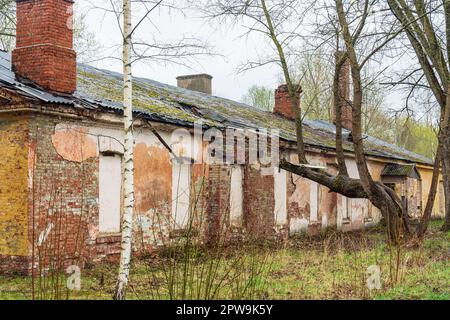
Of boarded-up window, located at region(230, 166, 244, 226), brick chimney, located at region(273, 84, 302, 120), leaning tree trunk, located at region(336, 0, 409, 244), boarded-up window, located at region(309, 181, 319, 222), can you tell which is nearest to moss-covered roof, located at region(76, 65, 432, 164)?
brick chimney, located at region(273, 84, 302, 120)

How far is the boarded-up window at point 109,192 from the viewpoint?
490 inches

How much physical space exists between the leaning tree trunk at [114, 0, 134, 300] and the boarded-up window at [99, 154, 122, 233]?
4484 millimetres

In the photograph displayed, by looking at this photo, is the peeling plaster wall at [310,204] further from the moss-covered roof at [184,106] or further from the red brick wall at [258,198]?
the red brick wall at [258,198]

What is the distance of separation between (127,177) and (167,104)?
8312 millimetres

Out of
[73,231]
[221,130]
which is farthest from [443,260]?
[73,231]

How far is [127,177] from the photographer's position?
7973 mm

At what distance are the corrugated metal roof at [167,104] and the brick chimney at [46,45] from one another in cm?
31

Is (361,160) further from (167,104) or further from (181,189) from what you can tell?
(167,104)

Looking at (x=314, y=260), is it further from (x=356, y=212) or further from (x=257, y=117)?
(x=356, y=212)

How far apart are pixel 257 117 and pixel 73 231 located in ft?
37.2

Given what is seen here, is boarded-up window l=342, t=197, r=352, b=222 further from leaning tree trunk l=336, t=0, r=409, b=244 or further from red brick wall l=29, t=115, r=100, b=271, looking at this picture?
red brick wall l=29, t=115, r=100, b=271

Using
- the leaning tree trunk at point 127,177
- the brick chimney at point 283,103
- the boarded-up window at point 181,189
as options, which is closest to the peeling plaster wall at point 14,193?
the leaning tree trunk at point 127,177

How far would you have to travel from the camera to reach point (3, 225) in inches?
440

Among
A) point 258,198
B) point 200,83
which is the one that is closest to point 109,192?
point 258,198
